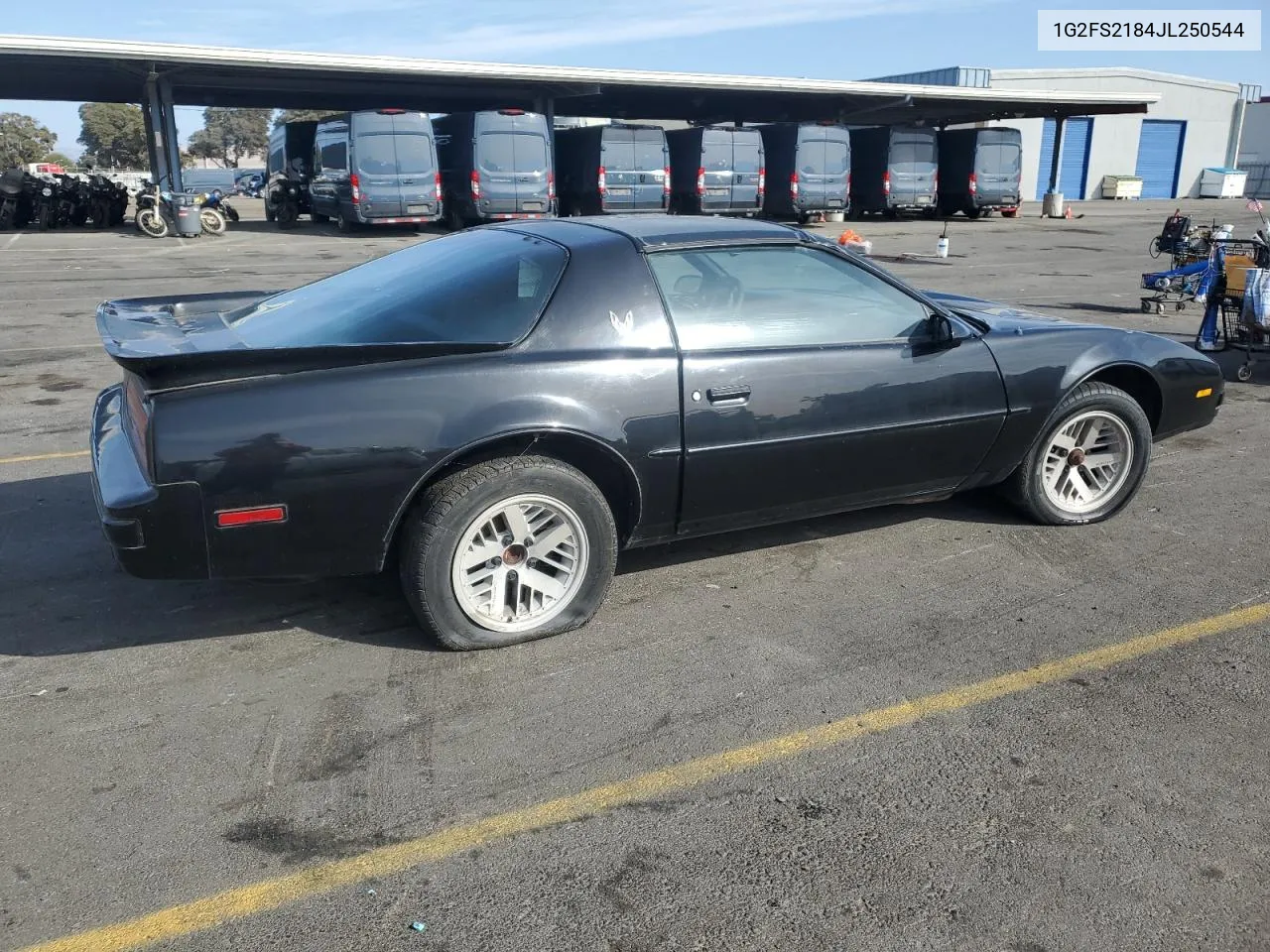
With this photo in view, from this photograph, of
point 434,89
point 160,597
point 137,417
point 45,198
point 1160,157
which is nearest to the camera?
point 137,417

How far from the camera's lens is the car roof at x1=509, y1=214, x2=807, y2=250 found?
4051 mm

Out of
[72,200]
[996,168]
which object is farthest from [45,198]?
[996,168]

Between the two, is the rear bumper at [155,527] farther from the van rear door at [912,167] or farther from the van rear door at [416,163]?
the van rear door at [912,167]

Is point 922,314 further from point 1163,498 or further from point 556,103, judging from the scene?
point 556,103

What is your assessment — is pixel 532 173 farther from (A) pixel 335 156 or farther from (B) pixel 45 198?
(B) pixel 45 198

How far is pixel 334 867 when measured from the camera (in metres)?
2.57

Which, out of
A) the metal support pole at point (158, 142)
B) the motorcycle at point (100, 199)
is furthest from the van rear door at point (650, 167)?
the motorcycle at point (100, 199)

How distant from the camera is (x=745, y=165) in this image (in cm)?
2641

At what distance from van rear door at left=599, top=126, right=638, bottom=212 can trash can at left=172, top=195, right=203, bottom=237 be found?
30.3ft

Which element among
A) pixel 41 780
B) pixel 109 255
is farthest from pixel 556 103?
pixel 41 780

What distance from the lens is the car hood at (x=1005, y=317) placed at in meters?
4.69

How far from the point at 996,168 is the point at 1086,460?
28.4 metres

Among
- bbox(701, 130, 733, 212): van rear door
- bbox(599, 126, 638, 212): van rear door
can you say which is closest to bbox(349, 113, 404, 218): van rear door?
bbox(599, 126, 638, 212): van rear door

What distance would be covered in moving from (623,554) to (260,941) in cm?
251
